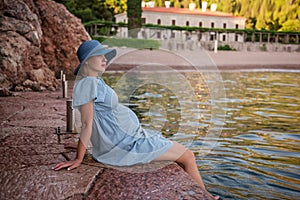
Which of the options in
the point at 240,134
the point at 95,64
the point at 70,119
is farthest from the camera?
the point at 240,134

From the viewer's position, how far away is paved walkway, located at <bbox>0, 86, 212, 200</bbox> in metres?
2.10

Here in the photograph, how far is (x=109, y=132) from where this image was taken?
2525 mm

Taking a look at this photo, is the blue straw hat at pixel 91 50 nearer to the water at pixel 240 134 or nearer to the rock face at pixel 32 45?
the water at pixel 240 134

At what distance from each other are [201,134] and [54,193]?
3.15m

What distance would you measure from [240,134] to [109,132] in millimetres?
2885

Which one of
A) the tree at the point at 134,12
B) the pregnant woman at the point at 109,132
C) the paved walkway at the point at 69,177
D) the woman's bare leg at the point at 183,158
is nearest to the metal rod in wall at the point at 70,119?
the paved walkway at the point at 69,177

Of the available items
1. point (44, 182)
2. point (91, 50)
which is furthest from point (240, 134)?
point (44, 182)

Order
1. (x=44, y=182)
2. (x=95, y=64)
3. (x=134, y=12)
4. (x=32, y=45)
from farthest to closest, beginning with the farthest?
(x=134, y=12) < (x=32, y=45) < (x=95, y=64) < (x=44, y=182)

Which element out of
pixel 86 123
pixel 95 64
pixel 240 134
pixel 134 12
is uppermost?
pixel 134 12

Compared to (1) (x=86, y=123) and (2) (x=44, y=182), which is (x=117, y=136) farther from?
(2) (x=44, y=182)

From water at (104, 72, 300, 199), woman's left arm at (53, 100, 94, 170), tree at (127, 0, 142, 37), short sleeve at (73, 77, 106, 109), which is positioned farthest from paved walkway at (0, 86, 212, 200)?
tree at (127, 0, 142, 37)

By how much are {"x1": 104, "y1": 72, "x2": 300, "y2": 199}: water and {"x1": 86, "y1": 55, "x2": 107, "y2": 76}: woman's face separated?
4.35 ft

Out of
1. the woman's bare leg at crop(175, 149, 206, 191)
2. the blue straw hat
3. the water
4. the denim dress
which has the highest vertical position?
the blue straw hat

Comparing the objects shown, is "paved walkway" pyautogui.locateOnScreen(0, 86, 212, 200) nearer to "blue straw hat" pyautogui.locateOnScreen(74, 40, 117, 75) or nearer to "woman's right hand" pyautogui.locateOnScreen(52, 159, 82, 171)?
"woman's right hand" pyautogui.locateOnScreen(52, 159, 82, 171)
